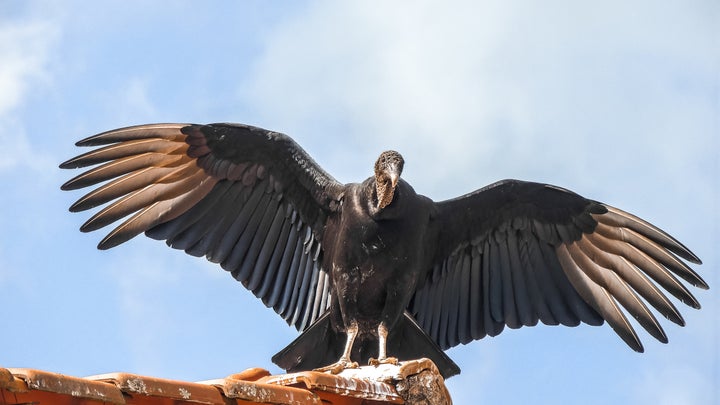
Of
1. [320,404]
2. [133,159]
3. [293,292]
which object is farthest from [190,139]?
[320,404]

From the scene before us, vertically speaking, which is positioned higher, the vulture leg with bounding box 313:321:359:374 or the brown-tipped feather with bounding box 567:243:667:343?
the brown-tipped feather with bounding box 567:243:667:343

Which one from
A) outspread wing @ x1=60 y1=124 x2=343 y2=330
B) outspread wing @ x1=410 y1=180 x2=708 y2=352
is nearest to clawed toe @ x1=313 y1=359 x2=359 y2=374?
outspread wing @ x1=60 y1=124 x2=343 y2=330

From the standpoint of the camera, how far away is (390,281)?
6.71m

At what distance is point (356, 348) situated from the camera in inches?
269

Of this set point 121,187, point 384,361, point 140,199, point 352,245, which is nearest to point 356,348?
point 352,245

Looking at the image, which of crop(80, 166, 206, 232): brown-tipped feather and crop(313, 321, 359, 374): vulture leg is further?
crop(80, 166, 206, 232): brown-tipped feather

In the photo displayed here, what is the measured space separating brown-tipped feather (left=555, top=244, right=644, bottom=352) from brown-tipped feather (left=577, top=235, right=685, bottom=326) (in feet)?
0.40

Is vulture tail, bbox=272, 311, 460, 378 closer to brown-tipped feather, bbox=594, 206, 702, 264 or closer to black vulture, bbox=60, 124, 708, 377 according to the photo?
black vulture, bbox=60, 124, 708, 377

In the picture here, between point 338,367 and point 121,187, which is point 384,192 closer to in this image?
point 338,367

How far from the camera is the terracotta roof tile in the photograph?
12.5 feet

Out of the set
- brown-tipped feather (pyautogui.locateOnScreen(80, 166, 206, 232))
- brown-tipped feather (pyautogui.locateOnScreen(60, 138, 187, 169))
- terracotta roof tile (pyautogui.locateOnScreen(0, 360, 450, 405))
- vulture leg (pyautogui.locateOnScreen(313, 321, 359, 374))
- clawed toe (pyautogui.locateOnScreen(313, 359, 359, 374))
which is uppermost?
brown-tipped feather (pyautogui.locateOnScreen(60, 138, 187, 169))

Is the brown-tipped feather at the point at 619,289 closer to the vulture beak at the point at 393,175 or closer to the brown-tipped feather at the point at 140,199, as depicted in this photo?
the vulture beak at the point at 393,175

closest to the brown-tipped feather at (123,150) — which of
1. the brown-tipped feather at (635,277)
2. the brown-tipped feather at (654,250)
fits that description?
the brown-tipped feather at (635,277)

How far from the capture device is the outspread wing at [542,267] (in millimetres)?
7223
